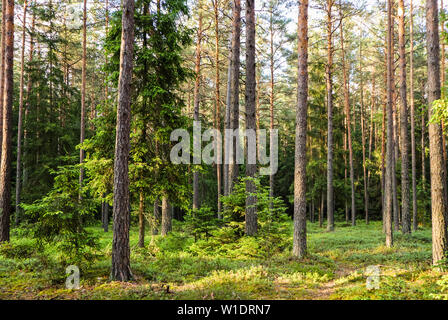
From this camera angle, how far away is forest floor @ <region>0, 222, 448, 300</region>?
5.56m

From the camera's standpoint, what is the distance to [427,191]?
24984 mm

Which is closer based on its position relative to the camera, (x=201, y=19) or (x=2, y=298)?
(x=2, y=298)

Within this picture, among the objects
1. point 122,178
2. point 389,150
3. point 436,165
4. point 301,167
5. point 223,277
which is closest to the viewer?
point 122,178

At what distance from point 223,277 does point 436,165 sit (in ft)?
20.9

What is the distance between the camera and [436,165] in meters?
7.73

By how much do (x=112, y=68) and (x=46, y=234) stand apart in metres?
5.73

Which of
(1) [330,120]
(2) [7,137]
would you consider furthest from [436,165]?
(2) [7,137]

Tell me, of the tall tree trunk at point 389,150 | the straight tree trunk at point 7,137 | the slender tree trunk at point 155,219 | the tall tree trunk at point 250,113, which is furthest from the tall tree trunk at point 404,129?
the straight tree trunk at point 7,137

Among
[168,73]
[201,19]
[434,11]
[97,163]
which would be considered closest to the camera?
[434,11]

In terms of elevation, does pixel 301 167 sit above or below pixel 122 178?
above

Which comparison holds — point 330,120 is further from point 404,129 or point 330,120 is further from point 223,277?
point 223,277

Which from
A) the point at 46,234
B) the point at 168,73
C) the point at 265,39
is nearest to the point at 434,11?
the point at 168,73

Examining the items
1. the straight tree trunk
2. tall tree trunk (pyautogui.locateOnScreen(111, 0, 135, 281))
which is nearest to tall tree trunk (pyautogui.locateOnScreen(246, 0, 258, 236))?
tall tree trunk (pyautogui.locateOnScreen(111, 0, 135, 281))
